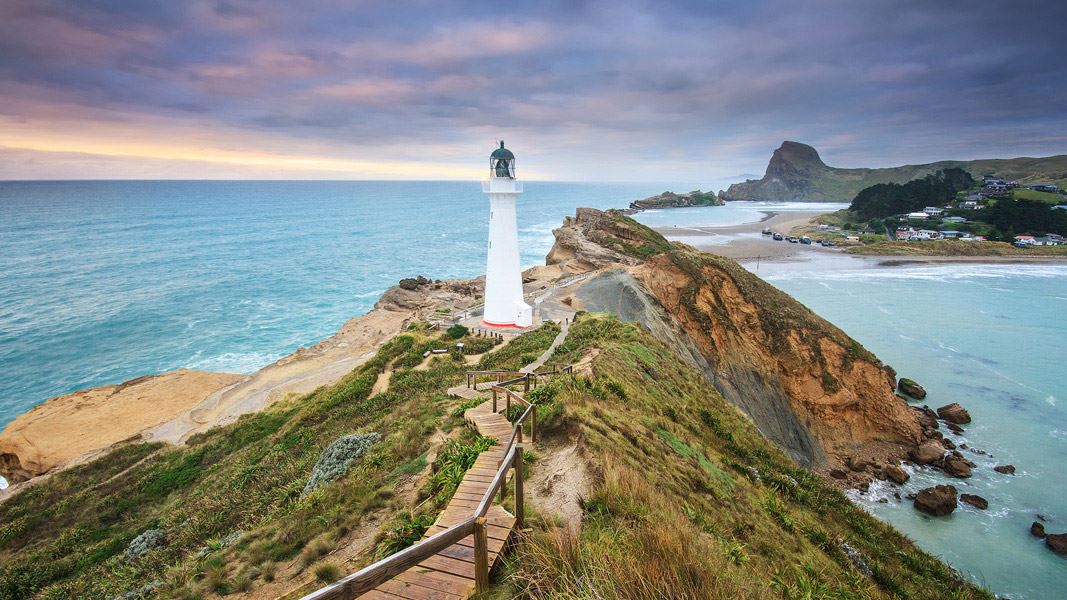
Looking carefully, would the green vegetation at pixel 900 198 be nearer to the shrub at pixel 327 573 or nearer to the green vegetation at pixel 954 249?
the green vegetation at pixel 954 249

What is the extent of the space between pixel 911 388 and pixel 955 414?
281 centimetres

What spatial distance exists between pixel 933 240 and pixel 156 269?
407 ft

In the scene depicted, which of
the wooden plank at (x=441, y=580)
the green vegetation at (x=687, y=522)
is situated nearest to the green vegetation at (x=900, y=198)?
the green vegetation at (x=687, y=522)

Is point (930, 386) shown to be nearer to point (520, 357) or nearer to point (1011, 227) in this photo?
point (520, 357)

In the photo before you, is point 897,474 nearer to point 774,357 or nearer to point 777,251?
point 774,357

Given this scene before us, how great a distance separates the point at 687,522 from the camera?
20.7ft

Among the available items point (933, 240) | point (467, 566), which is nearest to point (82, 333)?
point (467, 566)

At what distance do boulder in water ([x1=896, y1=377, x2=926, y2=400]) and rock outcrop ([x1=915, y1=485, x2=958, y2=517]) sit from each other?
1093 cm

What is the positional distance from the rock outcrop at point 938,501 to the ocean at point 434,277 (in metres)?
0.41

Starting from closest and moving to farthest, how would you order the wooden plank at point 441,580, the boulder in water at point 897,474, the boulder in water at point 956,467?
the wooden plank at point 441,580 → the boulder in water at point 897,474 → the boulder in water at point 956,467

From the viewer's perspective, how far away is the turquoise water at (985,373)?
1803cm

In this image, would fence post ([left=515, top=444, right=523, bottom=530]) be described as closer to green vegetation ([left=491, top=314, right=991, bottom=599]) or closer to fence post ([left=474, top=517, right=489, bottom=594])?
green vegetation ([left=491, top=314, right=991, bottom=599])

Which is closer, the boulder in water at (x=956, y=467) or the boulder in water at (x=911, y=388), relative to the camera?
the boulder in water at (x=956, y=467)

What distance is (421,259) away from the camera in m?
72.9
